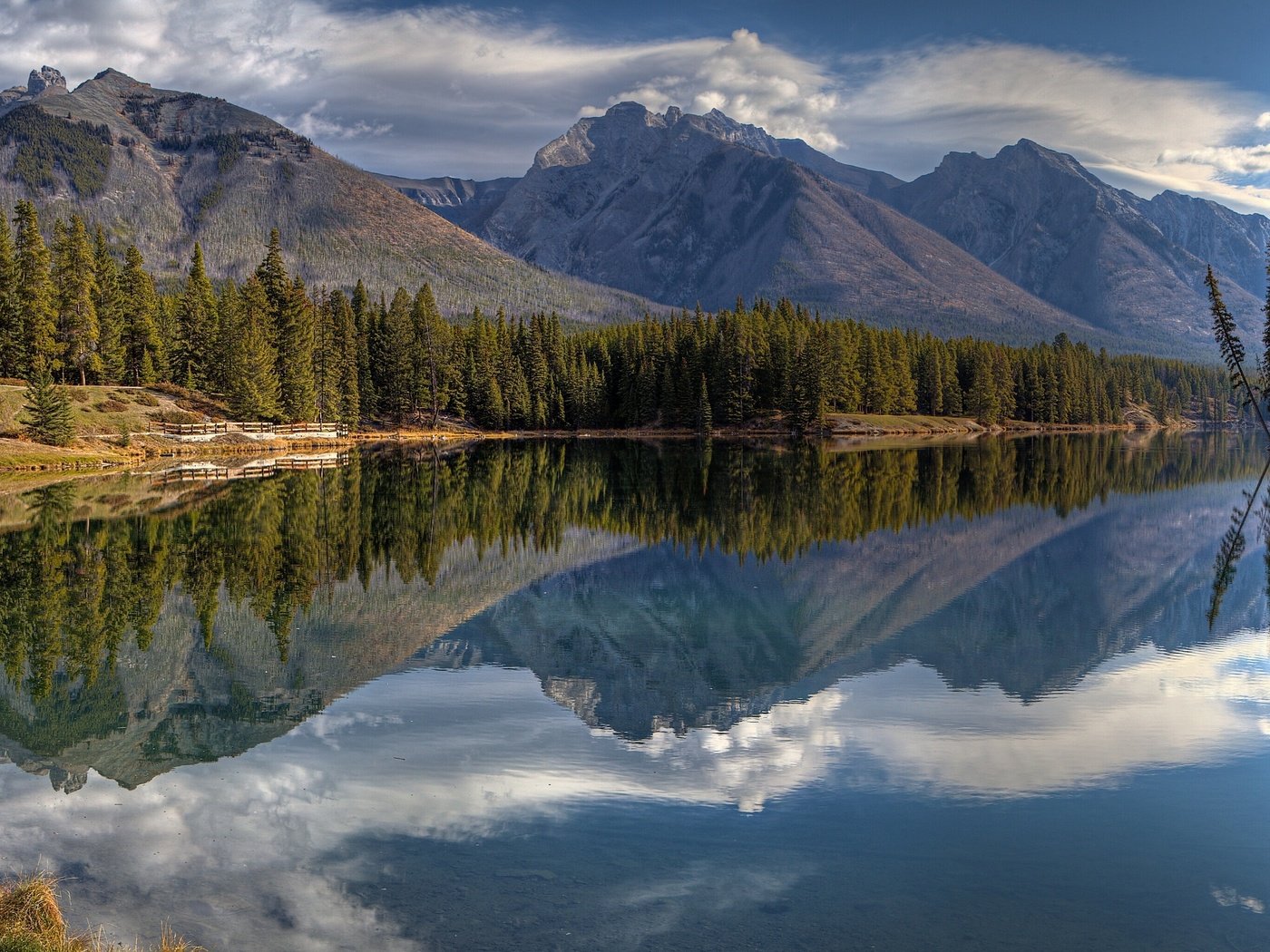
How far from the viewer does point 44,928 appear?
37.0 ft

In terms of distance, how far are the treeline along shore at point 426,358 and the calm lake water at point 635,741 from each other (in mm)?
65096

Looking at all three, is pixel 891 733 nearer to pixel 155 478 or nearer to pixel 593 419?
pixel 155 478

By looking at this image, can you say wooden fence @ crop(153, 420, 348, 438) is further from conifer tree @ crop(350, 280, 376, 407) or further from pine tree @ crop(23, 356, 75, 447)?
pine tree @ crop(23, 356, 75, 447)

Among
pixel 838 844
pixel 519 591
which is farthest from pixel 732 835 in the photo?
pixel 519 591

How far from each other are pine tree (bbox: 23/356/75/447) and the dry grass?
77.7 m

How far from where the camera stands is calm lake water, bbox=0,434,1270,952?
12.8m

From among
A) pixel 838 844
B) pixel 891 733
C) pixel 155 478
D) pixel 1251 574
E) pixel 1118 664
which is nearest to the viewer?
pixel 838 844

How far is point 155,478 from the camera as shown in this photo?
7094cm

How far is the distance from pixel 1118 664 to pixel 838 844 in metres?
14.6

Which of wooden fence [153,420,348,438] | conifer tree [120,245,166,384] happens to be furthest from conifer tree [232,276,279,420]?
conifer tree [120,245,166,384]

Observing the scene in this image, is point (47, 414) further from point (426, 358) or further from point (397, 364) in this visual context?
point (426, 358)

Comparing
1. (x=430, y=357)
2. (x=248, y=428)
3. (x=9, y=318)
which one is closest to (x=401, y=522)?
(x=9, y=318)

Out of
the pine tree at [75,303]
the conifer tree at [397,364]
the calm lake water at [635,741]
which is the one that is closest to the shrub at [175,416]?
the pine tree at [75,303]

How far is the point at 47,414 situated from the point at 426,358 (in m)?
79.4
